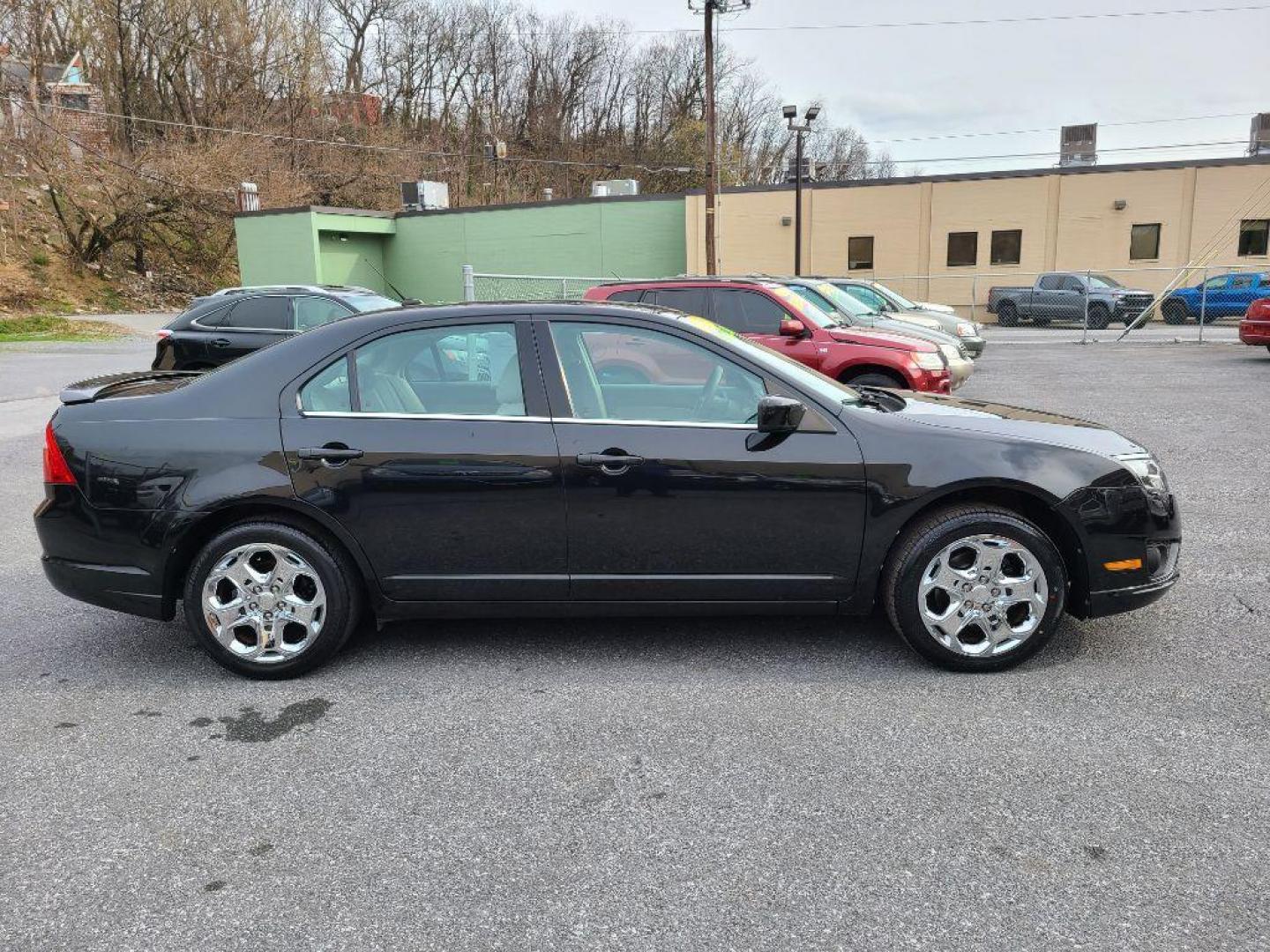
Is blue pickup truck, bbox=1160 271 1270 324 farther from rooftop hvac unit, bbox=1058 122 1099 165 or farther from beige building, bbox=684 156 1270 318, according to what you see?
rooftop hvac unit, bbox=1058 122 1099 165

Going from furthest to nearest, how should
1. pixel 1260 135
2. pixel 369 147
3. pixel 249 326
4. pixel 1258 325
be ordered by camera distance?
1. pixel 369 147
2. pixel 1260 135
3. pixel 1258 325
4. pixel 249 326

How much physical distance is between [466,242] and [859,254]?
13.9 m

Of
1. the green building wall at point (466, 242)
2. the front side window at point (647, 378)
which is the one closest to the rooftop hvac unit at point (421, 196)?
the green building wall at point (466, 242)

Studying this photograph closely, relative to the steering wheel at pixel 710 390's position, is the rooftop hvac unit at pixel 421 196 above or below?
above

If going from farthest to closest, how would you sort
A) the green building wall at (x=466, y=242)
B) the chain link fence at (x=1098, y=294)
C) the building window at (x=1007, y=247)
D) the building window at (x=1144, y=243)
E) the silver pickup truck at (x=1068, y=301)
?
the green building wall at (x=466, y=242), the building window at (x=1007, y=247), the building window at (x=1144, y=243), the silver pickup truck at (x=1068, y=301), the chain link fence at (x=1098, y=294)

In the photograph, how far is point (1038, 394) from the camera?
13.4m

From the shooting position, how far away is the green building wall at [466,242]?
1261 inches

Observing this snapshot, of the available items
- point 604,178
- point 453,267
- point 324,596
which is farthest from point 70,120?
point 324,596

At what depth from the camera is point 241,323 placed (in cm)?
1248

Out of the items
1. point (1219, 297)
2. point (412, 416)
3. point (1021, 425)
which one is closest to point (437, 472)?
point (412, 416)

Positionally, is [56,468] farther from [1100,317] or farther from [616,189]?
[616,189]

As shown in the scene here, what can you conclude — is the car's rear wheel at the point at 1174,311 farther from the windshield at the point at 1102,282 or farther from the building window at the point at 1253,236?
the building window at the point at 1253,236

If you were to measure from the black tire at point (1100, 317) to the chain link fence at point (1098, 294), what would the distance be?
24 millimetres

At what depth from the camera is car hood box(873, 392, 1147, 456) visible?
4109mm
